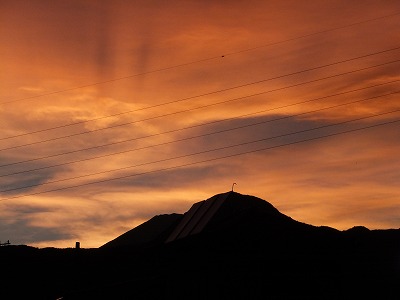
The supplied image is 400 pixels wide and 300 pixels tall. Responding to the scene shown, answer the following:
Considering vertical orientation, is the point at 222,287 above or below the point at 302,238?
below

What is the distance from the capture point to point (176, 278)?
2850cm

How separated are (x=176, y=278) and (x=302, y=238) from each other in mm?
5988

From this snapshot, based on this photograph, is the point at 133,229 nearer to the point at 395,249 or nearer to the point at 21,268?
the point at 21,268

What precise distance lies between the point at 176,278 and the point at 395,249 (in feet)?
43.1

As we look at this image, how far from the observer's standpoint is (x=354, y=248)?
3147 cm

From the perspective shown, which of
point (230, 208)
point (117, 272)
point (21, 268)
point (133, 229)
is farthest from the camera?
point (133, 229)

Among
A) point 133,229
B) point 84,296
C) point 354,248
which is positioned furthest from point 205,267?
point 133,229

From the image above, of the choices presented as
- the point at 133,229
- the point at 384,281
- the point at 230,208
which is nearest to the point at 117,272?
the point at 230,208

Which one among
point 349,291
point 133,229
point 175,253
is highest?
point 133,229

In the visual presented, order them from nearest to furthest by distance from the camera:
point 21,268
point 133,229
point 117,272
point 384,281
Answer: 1. point 384,281
2. point 117,272
3. point 21,268
4. point 133,229

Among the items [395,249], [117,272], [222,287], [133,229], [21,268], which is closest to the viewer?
[222,287]

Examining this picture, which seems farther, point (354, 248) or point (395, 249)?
point (395, 249)

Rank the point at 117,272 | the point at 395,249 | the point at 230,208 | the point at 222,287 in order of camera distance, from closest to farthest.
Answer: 1. the point at 222,287
2. the point at 395,249
3. the point at 230,208
4. the point at 117,272

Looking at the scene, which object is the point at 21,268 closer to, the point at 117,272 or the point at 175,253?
the point at 117,272
